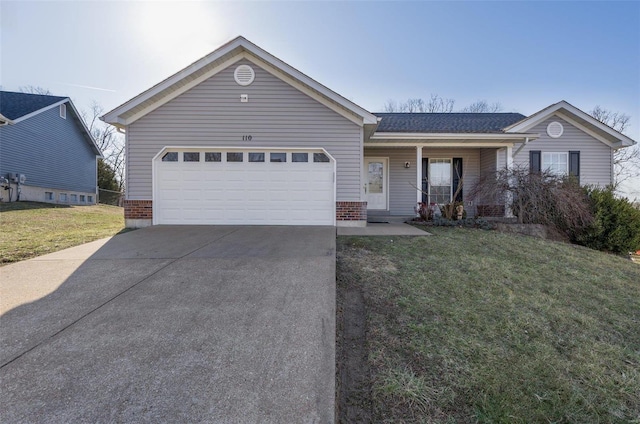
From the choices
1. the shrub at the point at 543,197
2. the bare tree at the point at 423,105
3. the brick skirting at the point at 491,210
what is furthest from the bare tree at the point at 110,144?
the shrub at the point at 543,197

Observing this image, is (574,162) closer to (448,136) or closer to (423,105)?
(448,136)

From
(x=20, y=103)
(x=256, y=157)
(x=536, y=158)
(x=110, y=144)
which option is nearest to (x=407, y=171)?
(x=536, y=158)

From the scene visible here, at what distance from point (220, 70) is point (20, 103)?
630 inches

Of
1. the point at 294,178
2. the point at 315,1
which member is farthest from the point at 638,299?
the point at 315,1

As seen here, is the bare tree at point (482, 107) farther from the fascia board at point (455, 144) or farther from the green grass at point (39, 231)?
the green grass at point (39, 231)

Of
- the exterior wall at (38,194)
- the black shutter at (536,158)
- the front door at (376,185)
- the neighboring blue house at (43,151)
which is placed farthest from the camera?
the neighboring blue house at (43,151)

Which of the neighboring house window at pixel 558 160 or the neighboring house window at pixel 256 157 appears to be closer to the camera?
the neighboring house window at pixel 256 157

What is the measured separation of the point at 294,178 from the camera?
8656 mm

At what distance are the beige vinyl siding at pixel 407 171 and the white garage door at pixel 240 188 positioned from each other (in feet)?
12.7

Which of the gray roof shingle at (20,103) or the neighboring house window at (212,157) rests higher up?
the gray roof shingle at (20,103)

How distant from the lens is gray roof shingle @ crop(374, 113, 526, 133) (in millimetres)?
Result: 11018

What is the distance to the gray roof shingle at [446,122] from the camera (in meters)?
11.0

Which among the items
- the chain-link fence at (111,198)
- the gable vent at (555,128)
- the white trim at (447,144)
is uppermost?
the gable vent at (555,128)

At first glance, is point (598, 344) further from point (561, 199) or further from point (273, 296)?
point (561, 199)
